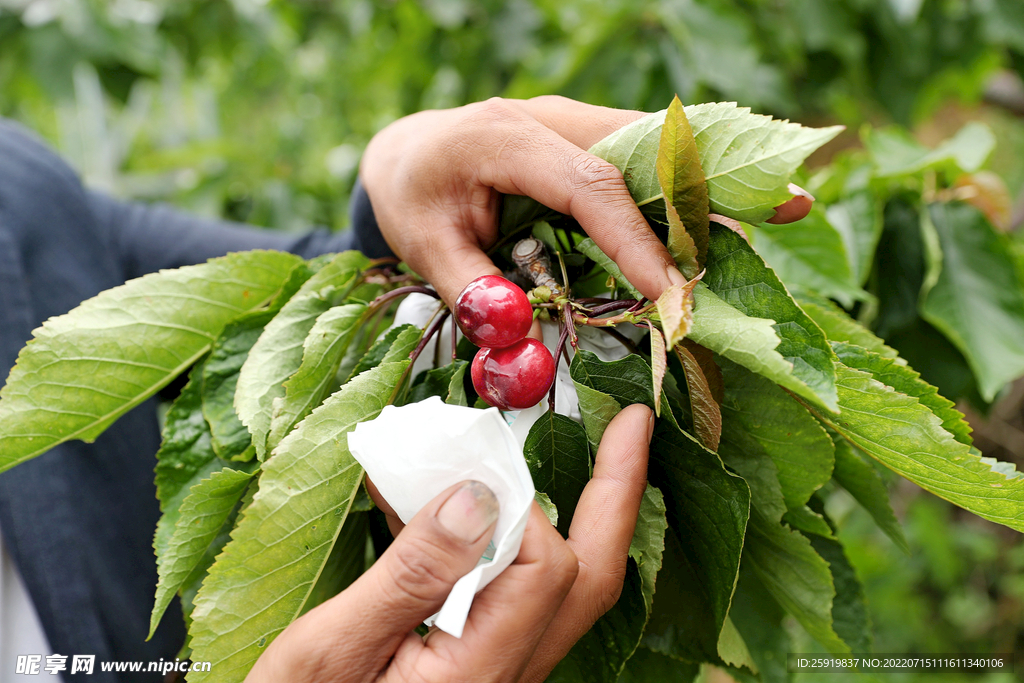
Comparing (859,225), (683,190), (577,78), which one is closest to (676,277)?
(683,190)

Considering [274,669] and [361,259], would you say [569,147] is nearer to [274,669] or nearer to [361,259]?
[361,259]

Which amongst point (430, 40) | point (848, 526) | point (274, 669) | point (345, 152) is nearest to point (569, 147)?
point (274, 669)

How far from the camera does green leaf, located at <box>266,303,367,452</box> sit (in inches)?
16.8

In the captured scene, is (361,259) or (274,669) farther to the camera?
(361,259)

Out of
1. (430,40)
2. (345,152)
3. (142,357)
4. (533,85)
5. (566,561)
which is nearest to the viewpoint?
(566,561)

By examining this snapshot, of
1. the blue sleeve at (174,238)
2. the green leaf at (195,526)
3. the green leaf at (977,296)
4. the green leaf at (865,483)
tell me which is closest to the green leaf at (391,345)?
the green leaf at (195,526)

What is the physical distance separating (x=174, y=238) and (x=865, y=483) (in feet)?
3.19

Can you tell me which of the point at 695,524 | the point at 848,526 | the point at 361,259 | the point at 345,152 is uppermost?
the point at 361,259

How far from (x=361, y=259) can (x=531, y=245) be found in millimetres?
193

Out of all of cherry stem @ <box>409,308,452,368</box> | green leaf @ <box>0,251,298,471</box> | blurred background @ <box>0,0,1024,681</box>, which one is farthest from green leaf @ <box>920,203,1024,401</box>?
green leaf @ <box>0,251,298,471</box>

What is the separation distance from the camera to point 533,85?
4.39ft

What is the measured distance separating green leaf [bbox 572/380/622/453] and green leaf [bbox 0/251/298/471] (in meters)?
0.31

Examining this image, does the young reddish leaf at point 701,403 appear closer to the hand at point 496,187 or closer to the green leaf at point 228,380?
the hand at point 496,187

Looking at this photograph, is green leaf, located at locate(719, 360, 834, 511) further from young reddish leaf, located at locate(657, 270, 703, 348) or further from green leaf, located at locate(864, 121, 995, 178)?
green leaf, located at locate(864, 121, 995, 178)
